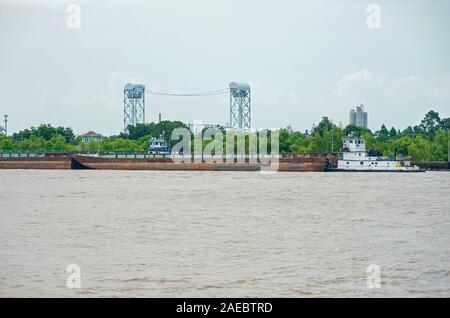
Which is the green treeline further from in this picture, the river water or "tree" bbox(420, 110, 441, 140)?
the river water

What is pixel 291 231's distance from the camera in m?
27.2

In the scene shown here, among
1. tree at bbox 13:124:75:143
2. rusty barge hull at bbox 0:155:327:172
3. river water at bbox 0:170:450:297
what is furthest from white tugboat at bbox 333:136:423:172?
tree at bbox 13:124:75:143

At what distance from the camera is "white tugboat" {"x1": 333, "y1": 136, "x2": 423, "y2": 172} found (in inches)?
3145

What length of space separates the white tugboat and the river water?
39026mm

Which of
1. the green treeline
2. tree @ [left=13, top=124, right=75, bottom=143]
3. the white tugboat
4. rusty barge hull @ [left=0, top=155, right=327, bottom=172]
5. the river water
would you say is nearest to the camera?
the river water

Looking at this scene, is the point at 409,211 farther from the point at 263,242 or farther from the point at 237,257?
the point at 237,257

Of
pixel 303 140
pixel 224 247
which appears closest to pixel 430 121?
pixel 303 140

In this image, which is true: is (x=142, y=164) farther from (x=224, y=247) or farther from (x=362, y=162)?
(x=224, y=247)

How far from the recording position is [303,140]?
114938 mm

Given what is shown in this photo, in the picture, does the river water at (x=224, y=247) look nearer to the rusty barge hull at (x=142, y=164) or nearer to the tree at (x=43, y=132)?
the rusty barge hull at (x=142, y=164)

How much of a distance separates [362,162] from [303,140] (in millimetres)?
34919

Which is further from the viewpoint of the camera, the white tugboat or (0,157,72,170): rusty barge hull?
(0,157,72,170): rusty barge hull
